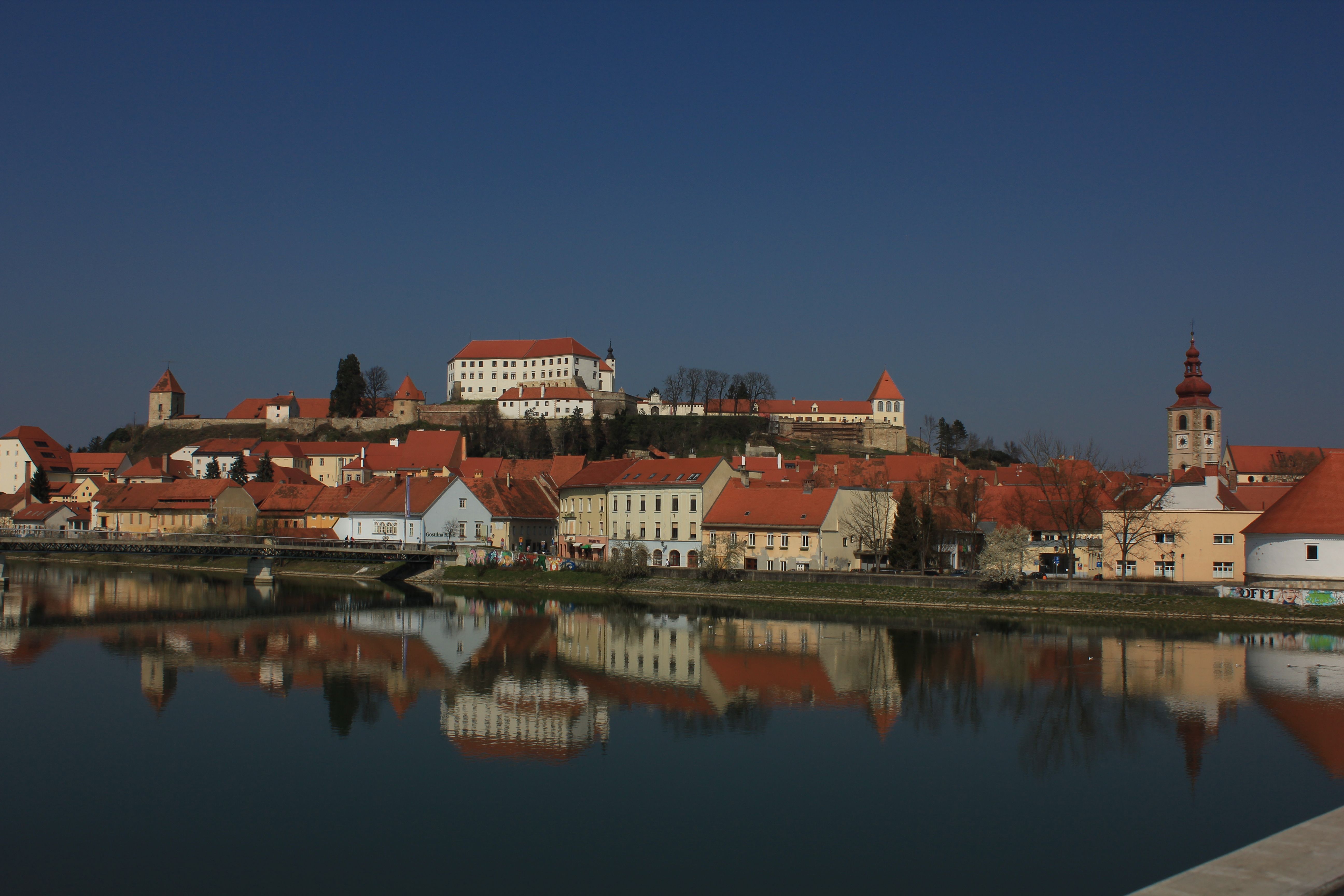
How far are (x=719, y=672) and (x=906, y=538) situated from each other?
19.7 meters

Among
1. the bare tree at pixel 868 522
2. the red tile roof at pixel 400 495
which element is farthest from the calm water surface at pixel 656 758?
the red tile roof at pixel 400 495

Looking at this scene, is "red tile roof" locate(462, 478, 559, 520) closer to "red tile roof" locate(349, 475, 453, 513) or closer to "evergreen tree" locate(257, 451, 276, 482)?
"red tile roof" locate(349, 475, 453, 513)

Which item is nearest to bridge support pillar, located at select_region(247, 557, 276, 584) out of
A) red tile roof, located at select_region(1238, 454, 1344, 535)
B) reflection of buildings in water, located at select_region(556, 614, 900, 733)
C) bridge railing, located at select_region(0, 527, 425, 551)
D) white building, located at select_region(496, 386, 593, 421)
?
bridge railing, located at select_region(0, 527, 425, 551)

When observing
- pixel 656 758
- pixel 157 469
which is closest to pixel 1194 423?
pixel 656 758

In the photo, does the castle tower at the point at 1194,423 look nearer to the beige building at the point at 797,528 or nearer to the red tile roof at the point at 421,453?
the beige building at the point at 797,528

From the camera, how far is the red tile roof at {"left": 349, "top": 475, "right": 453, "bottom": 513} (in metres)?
58.3

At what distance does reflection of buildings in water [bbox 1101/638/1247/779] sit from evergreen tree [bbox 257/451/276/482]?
235 feet

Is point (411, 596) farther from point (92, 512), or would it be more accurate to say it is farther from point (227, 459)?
point (227, 459)

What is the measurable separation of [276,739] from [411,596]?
26212mm

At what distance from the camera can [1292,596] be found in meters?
37.1

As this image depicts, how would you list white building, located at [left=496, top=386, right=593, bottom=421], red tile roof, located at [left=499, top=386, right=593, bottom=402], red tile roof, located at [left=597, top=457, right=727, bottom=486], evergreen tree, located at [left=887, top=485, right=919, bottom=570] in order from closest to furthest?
evergreen tree, located at [left=887, top=485, right=919, bottom=570]
red tile roof, located at [left=597, top=457, right=727, bottom=486]
white building, located at [left=496, top=386, right=593, bottom=421]
red tile roof, located at [left=499, top=386, right=593, bottom=402]

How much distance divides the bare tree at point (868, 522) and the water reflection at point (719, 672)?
33.8 ft

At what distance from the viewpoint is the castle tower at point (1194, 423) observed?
74.2 meters

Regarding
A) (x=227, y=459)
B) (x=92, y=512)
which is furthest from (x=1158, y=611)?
(x=227, y=459)
